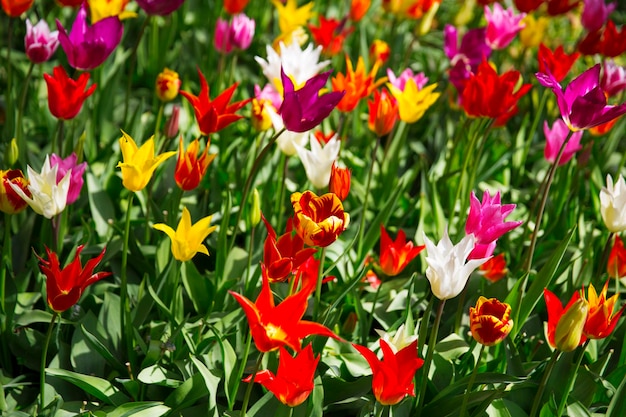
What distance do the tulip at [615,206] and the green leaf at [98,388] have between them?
49.3 inches

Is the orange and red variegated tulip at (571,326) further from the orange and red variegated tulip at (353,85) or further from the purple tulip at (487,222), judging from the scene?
the orange and red variegated tulip at (353,85)

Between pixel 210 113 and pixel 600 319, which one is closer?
pixel 600 319

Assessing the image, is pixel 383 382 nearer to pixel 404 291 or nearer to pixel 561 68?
pixel 404 291

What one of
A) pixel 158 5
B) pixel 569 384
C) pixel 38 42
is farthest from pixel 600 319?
pixel 38 42

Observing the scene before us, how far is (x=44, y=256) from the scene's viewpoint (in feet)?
7.07

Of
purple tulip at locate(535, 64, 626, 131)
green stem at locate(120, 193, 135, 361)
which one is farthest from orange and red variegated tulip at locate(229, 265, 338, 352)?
purple tulip at locate(535, 64, 626, 131)

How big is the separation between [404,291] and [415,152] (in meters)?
1.21

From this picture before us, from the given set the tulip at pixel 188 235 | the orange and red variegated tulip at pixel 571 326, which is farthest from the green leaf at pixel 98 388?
the orange and red variegated tulip at pixel 571 326

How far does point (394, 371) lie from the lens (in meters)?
1.44

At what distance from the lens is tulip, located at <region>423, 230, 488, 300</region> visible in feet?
4.94

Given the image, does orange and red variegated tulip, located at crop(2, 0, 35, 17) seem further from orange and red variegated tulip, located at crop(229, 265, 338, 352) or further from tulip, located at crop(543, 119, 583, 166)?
tulip, located at crop(543, 119, 583, 166)

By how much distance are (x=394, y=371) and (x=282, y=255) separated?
14.3 inches

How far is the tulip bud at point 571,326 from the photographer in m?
1.48

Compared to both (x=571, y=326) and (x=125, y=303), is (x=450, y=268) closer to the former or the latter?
(x=571, y=326)
